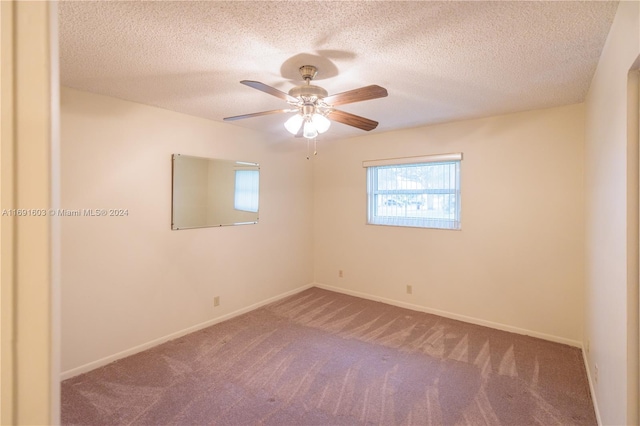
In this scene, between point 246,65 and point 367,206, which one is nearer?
point 246,65

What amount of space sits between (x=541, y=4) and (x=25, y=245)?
207 centimetres

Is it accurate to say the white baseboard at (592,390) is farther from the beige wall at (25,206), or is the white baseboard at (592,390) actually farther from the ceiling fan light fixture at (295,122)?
the beige wall at (25,206)

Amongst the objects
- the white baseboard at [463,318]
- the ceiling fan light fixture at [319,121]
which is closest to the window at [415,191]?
the white baseboard at [463,318]

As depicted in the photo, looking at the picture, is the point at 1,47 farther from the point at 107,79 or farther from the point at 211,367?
the point at 211,367

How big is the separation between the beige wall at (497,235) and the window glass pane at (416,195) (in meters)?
0.11

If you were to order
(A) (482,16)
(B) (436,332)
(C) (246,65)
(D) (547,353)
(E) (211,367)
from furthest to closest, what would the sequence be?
(B) (436,332), (D) (547,353), (E) (211,367), (C) (246,65), (A) (482,16)

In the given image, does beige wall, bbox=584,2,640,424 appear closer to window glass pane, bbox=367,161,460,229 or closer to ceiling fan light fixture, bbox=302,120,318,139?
window glass pane, bbox=367,161,460,229

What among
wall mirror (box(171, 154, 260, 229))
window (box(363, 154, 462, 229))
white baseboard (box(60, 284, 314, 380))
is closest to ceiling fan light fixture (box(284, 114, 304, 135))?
wall mirror (box(171, 154, 260, 229))

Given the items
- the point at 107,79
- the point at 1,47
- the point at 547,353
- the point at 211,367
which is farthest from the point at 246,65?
the point at 547,353

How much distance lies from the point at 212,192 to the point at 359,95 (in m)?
2.20

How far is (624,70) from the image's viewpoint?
144 cm

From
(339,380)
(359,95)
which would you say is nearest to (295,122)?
(359,95)

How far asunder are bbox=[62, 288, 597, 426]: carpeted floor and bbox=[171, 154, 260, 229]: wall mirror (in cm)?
122

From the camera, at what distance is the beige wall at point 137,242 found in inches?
98.7
